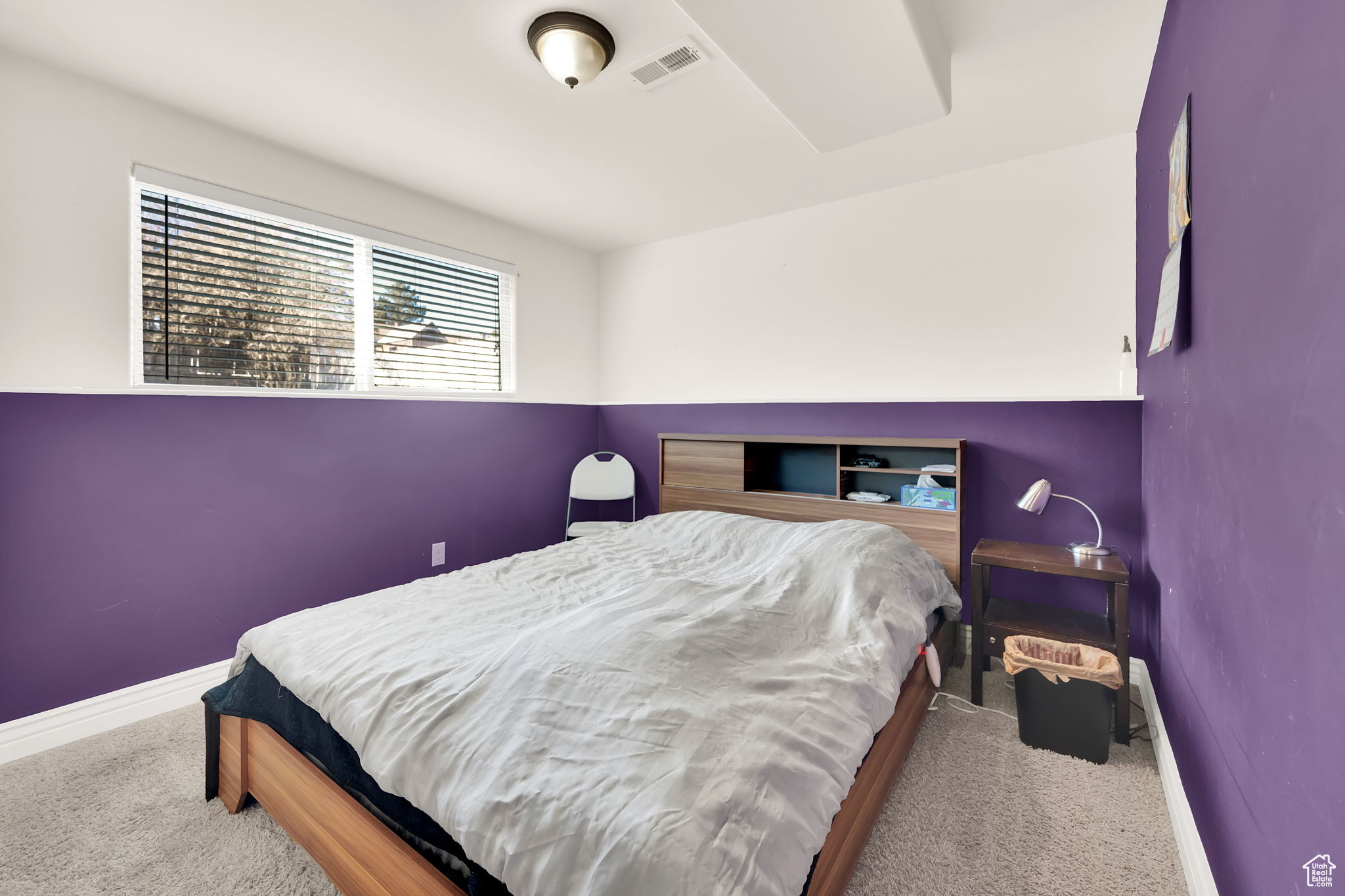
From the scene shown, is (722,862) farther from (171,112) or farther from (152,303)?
(171,112)

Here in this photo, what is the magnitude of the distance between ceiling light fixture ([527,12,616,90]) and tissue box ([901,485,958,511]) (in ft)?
7.50

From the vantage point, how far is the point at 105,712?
2.21 metres

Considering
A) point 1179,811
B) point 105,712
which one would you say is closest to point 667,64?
point 1179,811

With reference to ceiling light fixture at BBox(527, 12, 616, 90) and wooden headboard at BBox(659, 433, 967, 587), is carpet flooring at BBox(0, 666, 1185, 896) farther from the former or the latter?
ceiling light fixture at BBox(527, 12, 616, 90)

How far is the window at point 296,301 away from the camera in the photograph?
95.3 inches

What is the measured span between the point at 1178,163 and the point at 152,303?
3740mm

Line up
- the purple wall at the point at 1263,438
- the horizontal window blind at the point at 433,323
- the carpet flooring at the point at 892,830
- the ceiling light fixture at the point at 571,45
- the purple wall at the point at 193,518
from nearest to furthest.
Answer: the purple wall at the point at 1263,438, the carpet flooring at the point at 892,830, the ceiling light fixture at the point at 571,45, the purple wall at the point at 193,518, the horizontal window blind at the point at 433,323

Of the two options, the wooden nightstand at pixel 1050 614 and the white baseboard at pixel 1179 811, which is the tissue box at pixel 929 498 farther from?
the white baseboard at pixel 1179 811

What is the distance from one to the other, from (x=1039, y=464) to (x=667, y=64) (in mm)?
2422

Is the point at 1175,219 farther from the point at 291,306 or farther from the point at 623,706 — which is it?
the point at 291,306

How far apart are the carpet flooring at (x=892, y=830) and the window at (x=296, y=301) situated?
155 centimetres

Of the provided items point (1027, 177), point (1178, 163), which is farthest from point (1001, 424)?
point (1178, 163)

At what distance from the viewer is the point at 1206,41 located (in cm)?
132

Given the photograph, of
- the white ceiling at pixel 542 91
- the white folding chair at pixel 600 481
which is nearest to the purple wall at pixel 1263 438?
the white ceiling at pixel 542 91
